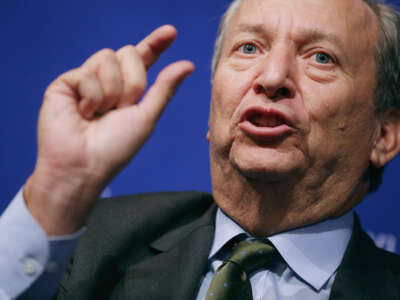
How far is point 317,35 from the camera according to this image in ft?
4.39

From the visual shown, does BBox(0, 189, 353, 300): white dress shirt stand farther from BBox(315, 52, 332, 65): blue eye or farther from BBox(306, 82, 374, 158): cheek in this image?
BBox(315, 52, 332, 65): blue eye

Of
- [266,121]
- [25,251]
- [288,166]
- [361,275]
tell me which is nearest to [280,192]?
[288,166]

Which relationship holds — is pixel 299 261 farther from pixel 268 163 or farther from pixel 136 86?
pixel 136 86

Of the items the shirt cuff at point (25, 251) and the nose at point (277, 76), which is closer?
the shirt cuff at point (25, 251)

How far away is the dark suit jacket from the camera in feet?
4.20

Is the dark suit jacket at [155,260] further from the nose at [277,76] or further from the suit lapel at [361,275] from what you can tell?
the nose at [277,76]

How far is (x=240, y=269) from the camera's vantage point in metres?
1.25

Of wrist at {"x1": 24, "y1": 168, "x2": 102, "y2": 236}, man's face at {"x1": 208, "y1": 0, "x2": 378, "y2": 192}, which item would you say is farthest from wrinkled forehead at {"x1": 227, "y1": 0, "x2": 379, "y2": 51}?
wrist at {"x1": 24, "y1": 168, "x2": 102, "y2": 236}

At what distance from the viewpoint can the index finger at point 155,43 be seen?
102 centimetres

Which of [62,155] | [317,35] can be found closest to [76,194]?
[62,155]

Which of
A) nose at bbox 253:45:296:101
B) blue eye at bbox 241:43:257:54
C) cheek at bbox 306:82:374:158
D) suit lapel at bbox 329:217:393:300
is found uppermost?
blue eye at bbox 241:43:257:54

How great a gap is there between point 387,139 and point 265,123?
0.48 m

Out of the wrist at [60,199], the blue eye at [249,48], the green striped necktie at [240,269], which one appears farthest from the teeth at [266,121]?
the wrist at [60,199]

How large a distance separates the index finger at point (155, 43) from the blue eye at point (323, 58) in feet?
1.68
